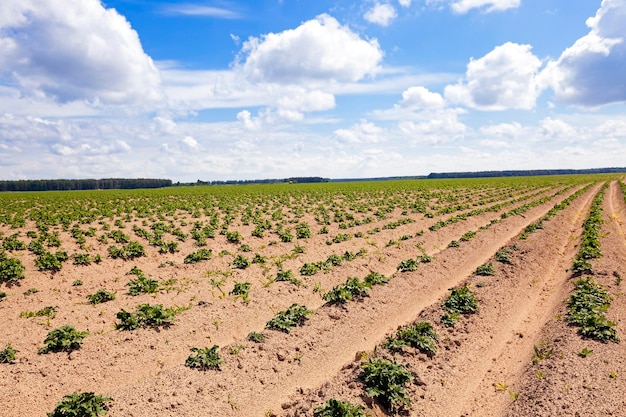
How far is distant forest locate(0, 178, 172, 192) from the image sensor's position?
152m

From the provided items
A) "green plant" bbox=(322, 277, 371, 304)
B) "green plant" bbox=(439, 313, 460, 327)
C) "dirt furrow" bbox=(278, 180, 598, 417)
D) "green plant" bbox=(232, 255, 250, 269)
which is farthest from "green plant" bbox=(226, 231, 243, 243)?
"green plant" bbox=(439, 313, 460, 327)

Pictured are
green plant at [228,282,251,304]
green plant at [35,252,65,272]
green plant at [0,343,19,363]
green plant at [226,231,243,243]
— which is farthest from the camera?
green plant at [226,231,243,243]

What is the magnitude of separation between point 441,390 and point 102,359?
26.6 feet

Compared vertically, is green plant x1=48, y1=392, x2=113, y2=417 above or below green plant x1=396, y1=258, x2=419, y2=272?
below

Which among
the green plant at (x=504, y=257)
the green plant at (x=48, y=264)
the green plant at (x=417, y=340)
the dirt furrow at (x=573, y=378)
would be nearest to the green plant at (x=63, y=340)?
the green plant at (x=417, y=340)

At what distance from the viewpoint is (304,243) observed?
23.7m

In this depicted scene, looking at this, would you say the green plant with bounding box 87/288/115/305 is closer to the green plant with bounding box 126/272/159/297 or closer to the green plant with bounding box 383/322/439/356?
the green plant with bounding box 126/272/159/297

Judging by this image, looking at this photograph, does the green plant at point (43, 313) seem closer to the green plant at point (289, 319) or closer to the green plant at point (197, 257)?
the green plant at point (197, 257)

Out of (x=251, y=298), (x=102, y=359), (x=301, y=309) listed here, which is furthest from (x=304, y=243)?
(x=102, y=359)

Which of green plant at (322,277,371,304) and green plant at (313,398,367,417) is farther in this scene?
green plant at (322,277,371,304)

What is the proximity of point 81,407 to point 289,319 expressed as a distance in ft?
18.0

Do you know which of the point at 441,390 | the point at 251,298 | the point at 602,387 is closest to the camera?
the point at 602,387

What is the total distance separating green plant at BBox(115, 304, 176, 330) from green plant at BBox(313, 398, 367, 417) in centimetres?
595

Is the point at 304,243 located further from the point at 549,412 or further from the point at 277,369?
the point at 549,412
